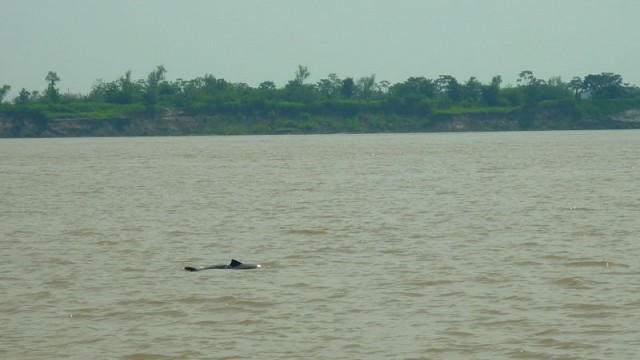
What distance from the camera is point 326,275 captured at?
18109 mm

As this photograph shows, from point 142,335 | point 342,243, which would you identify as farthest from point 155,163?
point 142,335

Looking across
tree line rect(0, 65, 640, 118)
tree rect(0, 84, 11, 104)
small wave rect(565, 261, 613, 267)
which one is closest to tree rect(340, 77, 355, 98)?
tree line rect(0, 65, 640, 118)

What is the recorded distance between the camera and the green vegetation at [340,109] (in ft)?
535

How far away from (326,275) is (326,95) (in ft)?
552

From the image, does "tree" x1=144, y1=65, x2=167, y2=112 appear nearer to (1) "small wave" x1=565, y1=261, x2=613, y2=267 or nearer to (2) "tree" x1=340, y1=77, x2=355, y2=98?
(2) "tree" x1=340, y1=77, x2=355, y2=98

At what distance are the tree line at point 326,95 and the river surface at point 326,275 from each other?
5107 inches

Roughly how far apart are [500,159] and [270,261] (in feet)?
153

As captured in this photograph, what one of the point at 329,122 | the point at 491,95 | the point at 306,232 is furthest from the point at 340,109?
the point at 306,232

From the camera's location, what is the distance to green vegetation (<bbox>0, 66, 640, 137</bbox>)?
535ft

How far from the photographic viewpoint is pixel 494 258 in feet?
64.4

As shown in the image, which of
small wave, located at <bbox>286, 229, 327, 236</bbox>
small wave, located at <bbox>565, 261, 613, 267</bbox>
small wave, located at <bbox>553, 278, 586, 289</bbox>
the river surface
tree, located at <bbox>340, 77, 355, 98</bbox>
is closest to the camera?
the river surface

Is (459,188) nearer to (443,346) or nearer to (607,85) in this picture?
(443,346)

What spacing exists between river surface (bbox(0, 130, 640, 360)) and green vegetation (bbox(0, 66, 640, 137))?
128 metres

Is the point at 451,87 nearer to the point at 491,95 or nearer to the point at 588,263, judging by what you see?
the point at 491,95
